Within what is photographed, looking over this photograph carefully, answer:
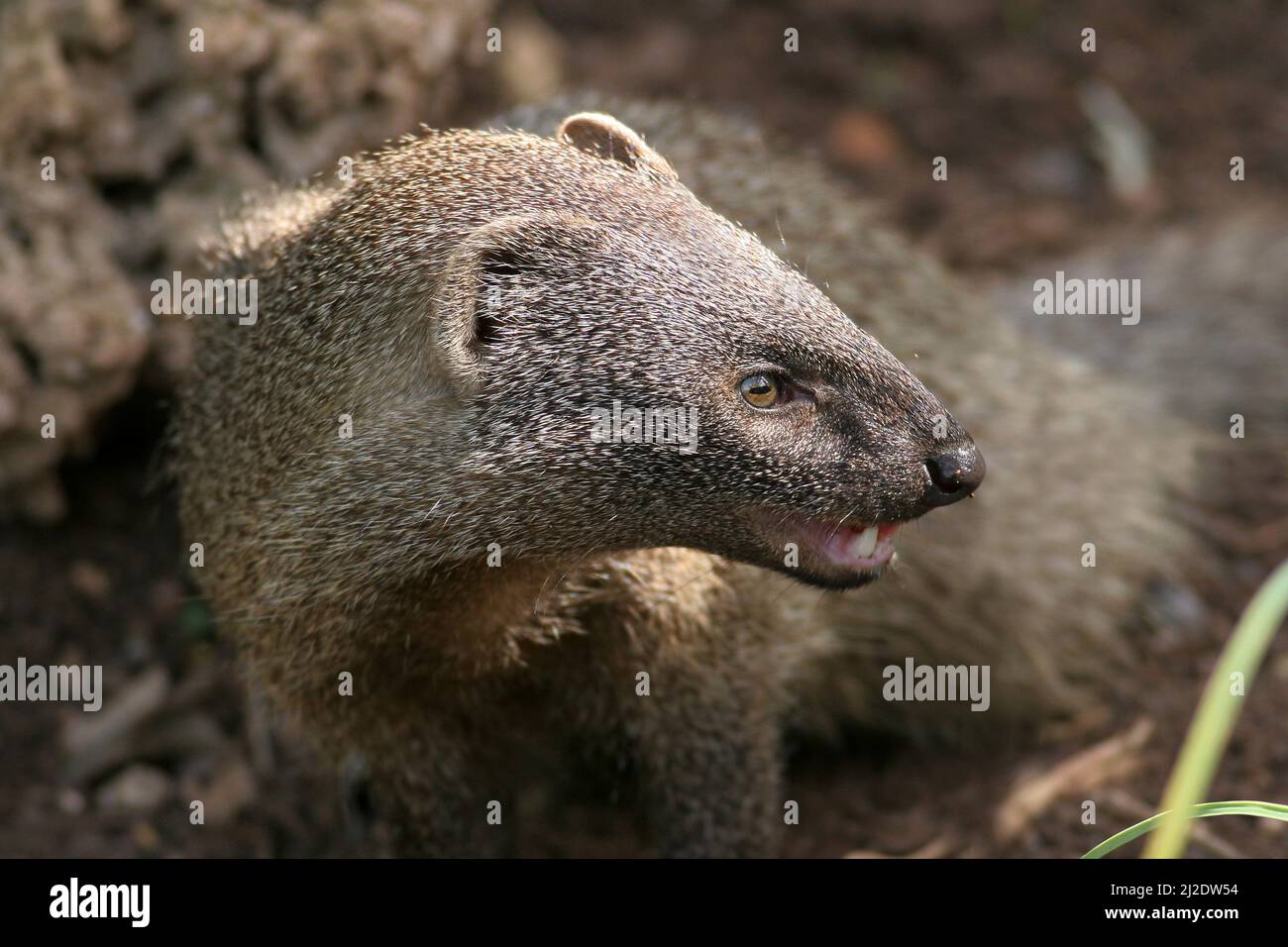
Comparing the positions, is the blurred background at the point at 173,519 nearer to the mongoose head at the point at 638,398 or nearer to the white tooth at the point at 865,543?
the white tooth at the point at 865,543

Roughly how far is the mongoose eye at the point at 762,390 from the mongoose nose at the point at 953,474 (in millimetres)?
280

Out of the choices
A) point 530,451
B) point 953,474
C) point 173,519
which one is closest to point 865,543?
point 953,474

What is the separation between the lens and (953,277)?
13.5ft

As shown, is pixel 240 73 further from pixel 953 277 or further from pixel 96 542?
pixel 953 277

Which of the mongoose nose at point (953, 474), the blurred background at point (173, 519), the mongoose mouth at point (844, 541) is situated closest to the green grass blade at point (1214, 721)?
the mongoose nose at point (953, 474)

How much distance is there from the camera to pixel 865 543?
8.51 ft

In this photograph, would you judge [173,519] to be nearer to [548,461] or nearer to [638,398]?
[548,461]

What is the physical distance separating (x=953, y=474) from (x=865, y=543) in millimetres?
247

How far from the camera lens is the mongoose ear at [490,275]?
240cm

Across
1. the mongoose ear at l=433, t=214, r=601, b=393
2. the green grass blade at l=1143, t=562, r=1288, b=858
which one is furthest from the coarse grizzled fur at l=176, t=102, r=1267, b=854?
the green grass blade at l=1143, t=562, r=1288, b=858
